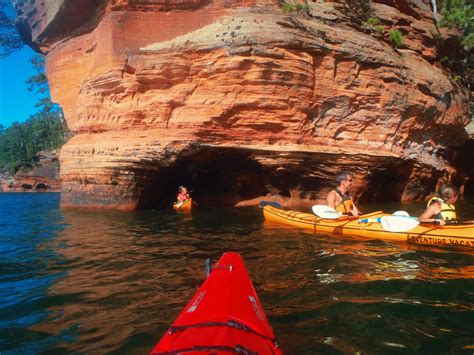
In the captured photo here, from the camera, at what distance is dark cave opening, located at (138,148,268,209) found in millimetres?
11328

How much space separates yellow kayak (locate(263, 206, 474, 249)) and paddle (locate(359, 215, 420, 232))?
0.09 m

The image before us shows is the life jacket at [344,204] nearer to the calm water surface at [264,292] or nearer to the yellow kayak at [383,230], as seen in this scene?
the yellow kayak at [383,230]

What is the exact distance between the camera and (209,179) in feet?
45.5

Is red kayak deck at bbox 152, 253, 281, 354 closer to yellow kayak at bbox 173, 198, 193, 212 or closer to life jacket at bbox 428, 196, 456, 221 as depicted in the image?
life jacket at bbox 428, 196, 456, 221

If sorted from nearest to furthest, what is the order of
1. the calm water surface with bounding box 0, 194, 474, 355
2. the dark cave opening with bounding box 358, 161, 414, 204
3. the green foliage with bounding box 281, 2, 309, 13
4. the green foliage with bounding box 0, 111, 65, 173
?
the calm water surface with bounding box 0, 194, 474, 355, the green foliage with bounding box 281, 2, 309, 13, the dark cave opening with bounding box 358, 161, 414, 204, the green foliage with bounding box 0, 111, 65, 173

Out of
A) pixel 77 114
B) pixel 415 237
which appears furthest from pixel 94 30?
pixel 415 237

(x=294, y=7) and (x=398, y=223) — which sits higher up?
(x=294, y=7)

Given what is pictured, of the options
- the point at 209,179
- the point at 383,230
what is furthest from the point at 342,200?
the point at 209,179

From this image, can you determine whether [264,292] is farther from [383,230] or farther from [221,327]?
[383,230]

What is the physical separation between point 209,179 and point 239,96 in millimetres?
4620

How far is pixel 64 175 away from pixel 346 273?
11.3m

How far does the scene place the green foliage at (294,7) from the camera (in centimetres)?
1066

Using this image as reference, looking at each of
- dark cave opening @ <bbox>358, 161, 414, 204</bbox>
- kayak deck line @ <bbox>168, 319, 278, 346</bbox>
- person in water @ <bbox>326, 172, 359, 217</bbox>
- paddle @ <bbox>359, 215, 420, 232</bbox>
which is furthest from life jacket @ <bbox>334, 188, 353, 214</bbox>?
dark cave opening @ <bbox>358, 161, 414, 204</bbox>

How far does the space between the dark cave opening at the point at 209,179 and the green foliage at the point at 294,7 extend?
4673 millimetres
